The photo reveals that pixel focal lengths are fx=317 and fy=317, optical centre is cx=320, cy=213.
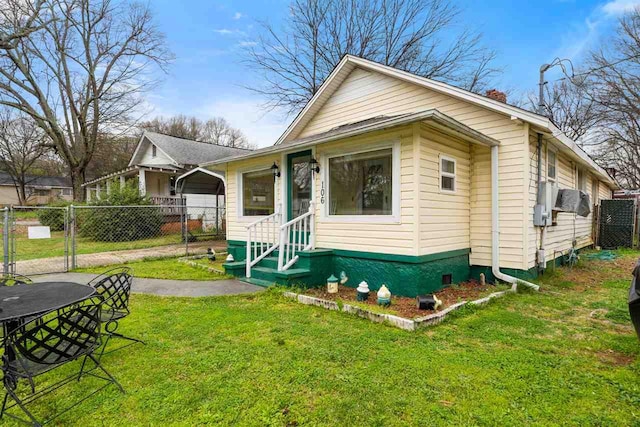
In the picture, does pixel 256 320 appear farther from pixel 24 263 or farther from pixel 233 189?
pixel 24 263

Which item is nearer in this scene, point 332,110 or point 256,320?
point 256,320

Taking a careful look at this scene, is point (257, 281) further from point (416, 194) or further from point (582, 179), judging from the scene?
point (582, 179)

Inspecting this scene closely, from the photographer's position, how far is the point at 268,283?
5852mm

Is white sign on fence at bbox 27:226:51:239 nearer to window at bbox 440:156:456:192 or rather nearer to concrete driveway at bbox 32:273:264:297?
concrete driveway at bbox 32:273:264:297

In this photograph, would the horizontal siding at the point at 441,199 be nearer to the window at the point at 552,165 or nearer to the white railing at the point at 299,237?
the window at the point at 552,165

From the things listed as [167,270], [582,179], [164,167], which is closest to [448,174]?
[167,270]

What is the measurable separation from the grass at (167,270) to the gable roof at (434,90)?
4.35 m

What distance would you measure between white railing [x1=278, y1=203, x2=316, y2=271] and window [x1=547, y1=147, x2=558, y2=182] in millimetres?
5069

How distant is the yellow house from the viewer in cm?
497

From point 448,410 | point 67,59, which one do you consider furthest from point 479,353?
point 67,59

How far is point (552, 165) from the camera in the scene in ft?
22.9

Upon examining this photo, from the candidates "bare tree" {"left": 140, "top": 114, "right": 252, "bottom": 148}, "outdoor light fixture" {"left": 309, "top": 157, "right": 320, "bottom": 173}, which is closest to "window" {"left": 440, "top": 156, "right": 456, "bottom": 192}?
"outdoor light fixture" {"left": 309, "top": 157, "right": 320, "bottom": 173}

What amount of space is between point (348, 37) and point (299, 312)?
15.1 metres

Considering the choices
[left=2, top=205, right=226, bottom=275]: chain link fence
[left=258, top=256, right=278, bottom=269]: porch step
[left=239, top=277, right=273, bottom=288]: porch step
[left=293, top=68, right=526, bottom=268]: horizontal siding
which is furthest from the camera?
[left=2, top=205, right=226, bottom=275]: chain link fence
